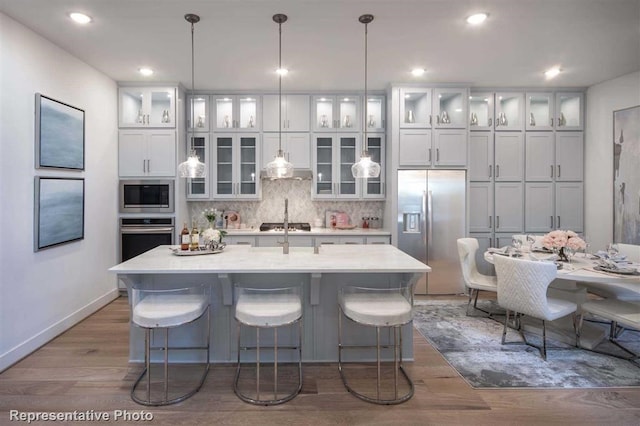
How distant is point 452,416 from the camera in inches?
85.8

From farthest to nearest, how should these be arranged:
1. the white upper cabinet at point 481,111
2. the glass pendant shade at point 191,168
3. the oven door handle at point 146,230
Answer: the white upper cabinet at point 481,111 → the oven door handle at point 146,230 → the glass pendant shade at point 191,168

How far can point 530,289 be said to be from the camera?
2883mm

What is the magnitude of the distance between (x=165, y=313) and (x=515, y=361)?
2726mm

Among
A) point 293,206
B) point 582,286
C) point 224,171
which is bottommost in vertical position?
point 582,286

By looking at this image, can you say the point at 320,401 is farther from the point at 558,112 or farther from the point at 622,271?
the point at 558,112

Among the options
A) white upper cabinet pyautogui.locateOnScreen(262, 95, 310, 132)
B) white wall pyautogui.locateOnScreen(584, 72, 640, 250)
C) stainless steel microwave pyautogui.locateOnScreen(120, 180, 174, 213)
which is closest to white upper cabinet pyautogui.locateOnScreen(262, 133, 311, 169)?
white upper cabinet pyautogui.locateOnScreen(262, 95, 310, 132)

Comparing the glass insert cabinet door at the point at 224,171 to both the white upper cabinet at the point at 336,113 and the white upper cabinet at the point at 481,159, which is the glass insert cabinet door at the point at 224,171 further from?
the white upper cabinet at the point at 481,159

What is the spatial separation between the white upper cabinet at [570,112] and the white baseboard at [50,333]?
6.36 m

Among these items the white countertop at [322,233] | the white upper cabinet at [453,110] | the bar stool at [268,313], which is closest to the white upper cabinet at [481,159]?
the white upper cabinet at [453,110]

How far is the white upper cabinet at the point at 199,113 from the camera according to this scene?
4887mm

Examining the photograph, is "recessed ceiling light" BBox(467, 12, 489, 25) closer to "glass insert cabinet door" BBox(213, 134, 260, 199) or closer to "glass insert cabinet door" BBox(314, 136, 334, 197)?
"glass insert cabinet door" BBox(314, 136, 334, 197)

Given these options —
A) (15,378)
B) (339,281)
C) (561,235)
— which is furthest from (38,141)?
(561,235)

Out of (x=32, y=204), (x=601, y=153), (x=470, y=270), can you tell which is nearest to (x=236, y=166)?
(x=32, y=204)

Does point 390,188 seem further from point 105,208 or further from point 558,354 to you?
point 105,208
